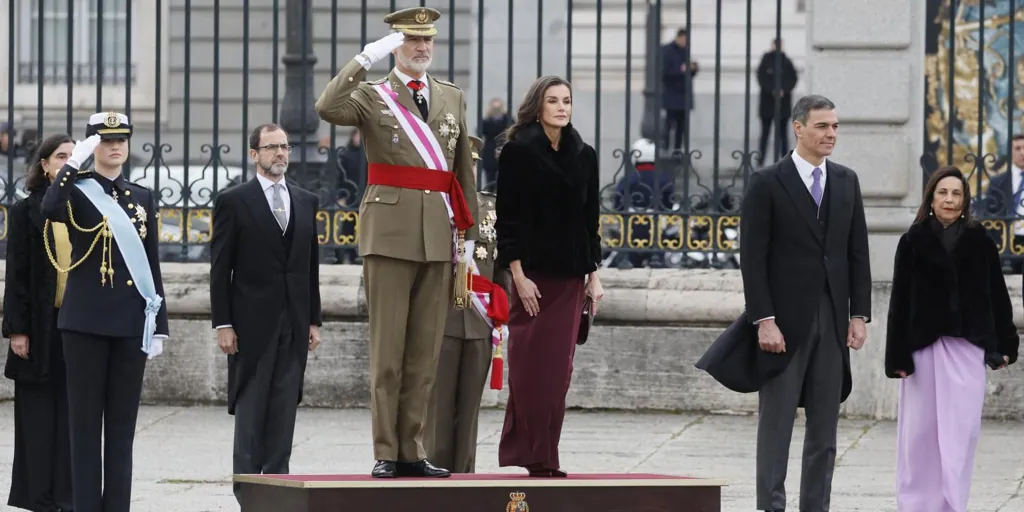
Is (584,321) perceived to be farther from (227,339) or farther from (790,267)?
(227,339)

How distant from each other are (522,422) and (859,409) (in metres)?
4.48

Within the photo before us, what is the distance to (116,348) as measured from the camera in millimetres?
8383

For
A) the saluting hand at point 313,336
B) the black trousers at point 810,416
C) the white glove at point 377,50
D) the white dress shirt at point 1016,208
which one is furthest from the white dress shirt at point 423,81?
the white dress shirt at point 1016,208

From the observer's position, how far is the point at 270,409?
9.13m

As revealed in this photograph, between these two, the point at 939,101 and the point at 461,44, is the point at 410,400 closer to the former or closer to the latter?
the point at 939,101

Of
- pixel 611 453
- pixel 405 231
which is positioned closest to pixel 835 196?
pixel 405 231

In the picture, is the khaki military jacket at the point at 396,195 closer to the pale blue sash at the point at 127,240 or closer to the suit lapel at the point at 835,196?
the pale blue sash at the point at 127,240

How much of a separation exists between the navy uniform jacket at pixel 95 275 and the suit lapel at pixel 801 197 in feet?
8.22

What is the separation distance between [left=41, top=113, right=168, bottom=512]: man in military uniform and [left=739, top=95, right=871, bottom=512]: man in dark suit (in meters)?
2.37

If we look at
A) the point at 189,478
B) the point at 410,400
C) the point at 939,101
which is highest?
the point at 939,101

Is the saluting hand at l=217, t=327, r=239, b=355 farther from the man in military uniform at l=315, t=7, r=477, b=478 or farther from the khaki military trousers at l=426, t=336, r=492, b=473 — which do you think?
the man in military uniform at l=315, t=7, r=477, b=478

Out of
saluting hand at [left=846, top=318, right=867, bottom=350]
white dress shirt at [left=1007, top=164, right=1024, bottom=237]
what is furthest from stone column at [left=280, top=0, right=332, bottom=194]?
saluting hand at [left=846, top=318, right=867, bottom=350]

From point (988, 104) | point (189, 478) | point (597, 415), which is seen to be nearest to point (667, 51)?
point (988, 104)

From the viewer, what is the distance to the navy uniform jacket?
8.32 m
